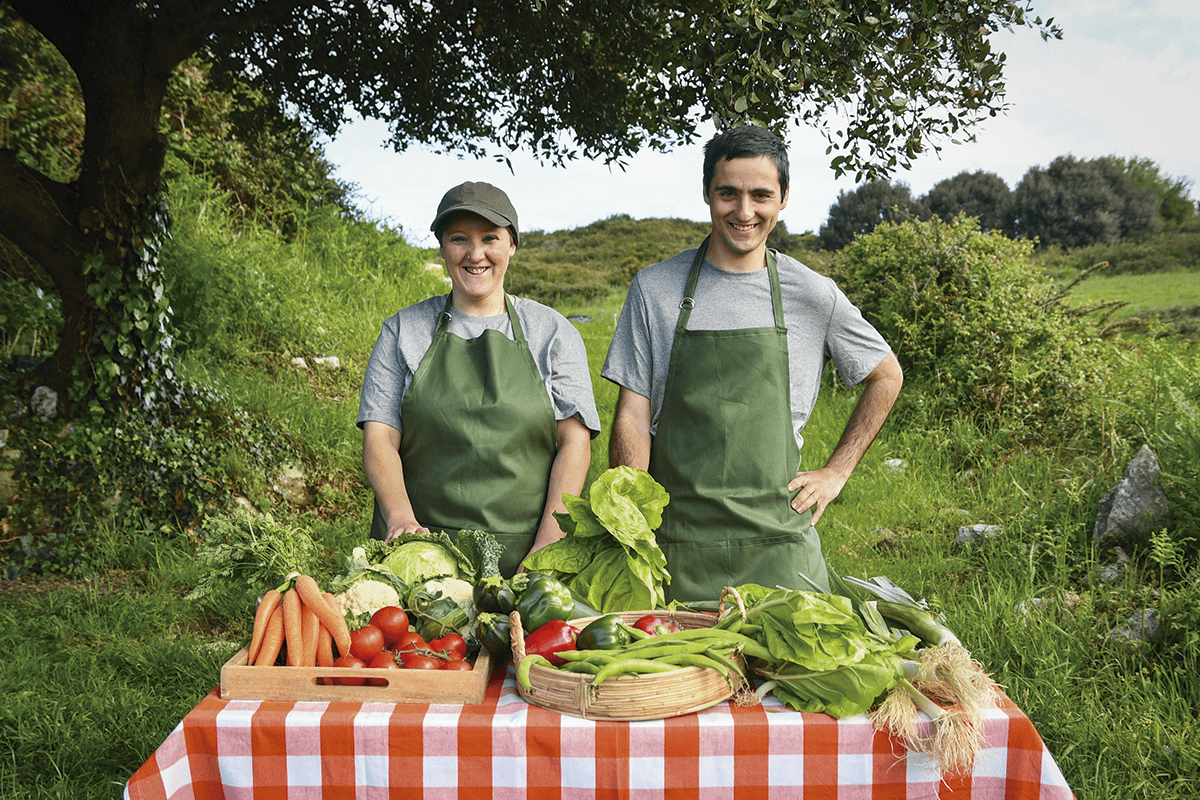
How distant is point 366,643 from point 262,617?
269mm

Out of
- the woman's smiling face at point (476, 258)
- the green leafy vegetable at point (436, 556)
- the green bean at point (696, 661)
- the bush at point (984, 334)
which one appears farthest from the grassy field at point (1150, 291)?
the green bean at point (696, 661)

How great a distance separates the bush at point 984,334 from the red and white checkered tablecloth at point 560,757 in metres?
5.65

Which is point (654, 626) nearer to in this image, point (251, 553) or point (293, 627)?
point (293, 627)

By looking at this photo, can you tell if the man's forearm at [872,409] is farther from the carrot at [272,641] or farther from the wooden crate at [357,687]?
the carrot at [272,641]

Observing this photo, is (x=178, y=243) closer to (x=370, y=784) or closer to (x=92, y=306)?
(x=92, y=306)

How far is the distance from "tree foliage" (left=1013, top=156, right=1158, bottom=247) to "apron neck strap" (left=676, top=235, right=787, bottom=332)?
40.0m

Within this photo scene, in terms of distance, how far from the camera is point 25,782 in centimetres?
351

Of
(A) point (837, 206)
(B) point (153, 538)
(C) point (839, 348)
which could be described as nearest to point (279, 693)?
(C) point (839, 348)

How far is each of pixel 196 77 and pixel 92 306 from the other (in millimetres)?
7319

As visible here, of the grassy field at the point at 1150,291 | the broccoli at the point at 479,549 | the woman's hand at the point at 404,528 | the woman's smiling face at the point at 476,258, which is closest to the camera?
the broccoli at the point at 479,549

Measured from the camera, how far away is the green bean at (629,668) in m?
1.81

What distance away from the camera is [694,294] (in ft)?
Result: 10.00

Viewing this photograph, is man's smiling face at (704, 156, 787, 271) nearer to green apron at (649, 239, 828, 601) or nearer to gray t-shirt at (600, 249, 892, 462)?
gray t-shirt at (600, 249, 892, 462)

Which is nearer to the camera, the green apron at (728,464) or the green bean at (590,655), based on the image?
the green bean at (590,655)
